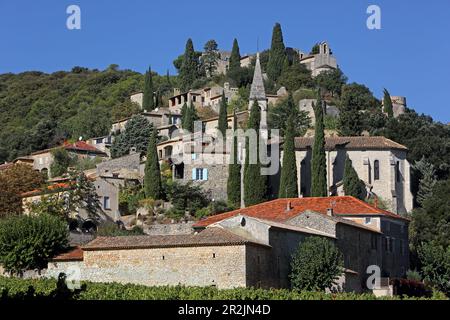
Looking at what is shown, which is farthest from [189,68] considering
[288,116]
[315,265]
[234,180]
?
[315,265]

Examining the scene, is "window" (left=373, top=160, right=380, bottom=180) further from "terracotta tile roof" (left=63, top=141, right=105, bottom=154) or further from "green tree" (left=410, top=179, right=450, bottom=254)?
"terracotta tile roof" (left=63, top=141, right=105, bottom=154)

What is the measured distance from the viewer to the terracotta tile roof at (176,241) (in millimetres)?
46844

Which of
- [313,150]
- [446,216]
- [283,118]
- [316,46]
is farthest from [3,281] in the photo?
[316,46]

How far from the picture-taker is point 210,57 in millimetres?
132625

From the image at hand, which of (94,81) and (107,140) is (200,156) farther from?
(94,81)

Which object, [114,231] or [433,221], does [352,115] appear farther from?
[114,231]

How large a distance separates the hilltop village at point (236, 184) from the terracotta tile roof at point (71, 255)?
12 cm

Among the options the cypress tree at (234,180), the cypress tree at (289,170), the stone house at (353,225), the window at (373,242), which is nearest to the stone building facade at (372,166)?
the cypress tree at (289,170)

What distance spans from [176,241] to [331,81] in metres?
67.3

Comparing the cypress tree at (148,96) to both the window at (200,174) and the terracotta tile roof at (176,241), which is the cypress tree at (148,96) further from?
the terracotta tile roof at (176,241)

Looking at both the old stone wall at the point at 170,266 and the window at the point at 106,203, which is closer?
→ the old stone wall at the point at 170,266

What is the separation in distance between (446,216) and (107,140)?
39.5 m

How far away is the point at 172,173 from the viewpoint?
8050 cm

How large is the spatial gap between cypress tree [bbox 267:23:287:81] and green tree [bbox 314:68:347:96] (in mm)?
4614
